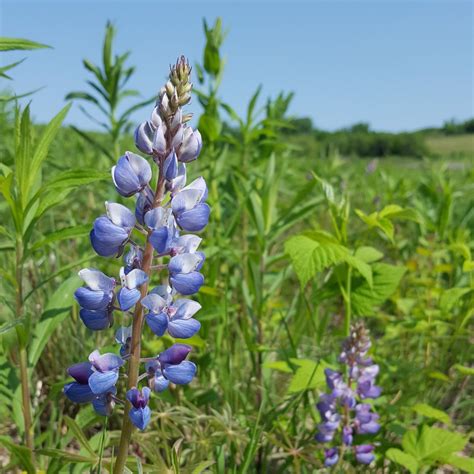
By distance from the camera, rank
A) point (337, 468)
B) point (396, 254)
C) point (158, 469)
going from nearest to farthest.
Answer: point (158, 469), point (337, 468), point (396, 254)

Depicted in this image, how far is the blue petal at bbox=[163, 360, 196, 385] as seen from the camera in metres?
1.38

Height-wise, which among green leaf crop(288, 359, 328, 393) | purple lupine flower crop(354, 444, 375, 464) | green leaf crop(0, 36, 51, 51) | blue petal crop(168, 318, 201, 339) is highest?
green leaf crop(0, 36, 51, 51)

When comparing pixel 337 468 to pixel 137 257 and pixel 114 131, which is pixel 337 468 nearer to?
pixel 137 257

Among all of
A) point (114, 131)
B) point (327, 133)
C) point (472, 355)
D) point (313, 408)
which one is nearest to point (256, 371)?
point (313, 408)

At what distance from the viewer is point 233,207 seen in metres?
3.78

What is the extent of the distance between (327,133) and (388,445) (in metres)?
33.8

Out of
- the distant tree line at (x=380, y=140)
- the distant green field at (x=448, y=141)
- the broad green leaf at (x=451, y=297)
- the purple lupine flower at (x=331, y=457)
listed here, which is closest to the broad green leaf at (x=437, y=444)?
the purple lupine flower at (x=331, y=457)

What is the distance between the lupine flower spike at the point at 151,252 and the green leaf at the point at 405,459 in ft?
3.67

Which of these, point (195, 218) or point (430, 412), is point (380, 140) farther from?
point (195, 218)

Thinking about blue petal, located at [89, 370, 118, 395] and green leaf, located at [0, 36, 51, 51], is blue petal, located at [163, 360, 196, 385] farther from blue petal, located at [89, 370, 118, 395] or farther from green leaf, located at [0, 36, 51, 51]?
green leaf, located at [0, 36, 51, 51]

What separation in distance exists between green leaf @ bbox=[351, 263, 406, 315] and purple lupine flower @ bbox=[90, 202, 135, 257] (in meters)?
1.33

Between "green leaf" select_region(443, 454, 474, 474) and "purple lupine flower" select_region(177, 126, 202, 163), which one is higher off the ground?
"purple lupine flower" select_region(177, 126, 202, 163)

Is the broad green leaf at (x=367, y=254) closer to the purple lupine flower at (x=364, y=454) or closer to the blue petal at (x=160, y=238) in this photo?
the purple lupine flower at (x=364, y=454)

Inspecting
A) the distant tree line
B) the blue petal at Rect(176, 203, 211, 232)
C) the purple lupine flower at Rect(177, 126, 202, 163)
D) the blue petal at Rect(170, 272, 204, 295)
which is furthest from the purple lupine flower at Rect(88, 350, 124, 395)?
the distant tree line
